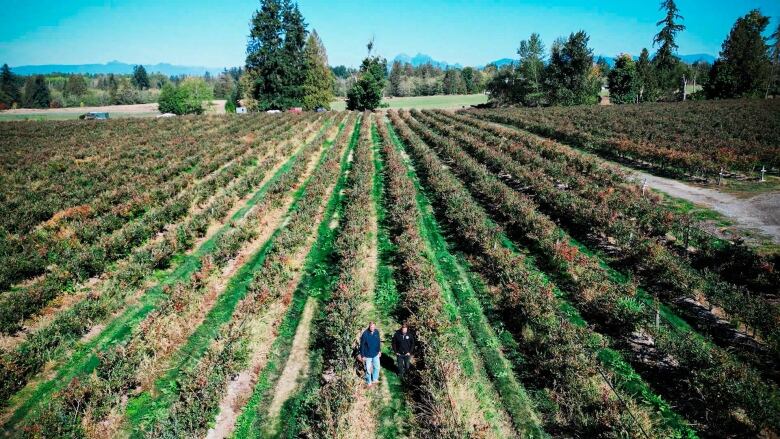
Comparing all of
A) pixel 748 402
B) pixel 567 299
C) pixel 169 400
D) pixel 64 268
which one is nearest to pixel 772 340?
pixel 748 402

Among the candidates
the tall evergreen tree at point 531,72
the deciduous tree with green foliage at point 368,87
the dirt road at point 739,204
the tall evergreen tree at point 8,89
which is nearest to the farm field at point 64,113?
the tall evergreen tree at point 8,89

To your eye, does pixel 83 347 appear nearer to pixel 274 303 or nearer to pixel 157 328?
pixel 157 328

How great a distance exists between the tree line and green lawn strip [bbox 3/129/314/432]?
82023 mm

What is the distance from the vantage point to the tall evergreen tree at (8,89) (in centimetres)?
12806

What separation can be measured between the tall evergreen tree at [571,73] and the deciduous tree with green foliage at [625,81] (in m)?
6.55

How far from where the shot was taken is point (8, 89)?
5143 inches

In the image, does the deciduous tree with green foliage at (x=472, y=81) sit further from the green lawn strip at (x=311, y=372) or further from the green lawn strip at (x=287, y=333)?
the green lawn strip at (x=311, y=372)

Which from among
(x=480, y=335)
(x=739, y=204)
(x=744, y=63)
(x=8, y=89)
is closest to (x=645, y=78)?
(x=744, y=63)

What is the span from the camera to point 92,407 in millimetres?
8500

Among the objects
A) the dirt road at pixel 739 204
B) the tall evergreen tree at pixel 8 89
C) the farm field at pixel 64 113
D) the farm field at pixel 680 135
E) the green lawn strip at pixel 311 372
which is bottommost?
the green lawn strip at pixel 311 372

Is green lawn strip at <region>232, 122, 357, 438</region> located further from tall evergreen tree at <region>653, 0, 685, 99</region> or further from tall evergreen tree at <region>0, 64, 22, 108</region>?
tall evergreen tree at <region>0, 64, 22, 108</region>

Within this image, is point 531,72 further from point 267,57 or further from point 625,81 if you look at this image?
point 267,57

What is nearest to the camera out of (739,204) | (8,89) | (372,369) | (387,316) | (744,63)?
(372,369)

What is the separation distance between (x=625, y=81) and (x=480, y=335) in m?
94.0
